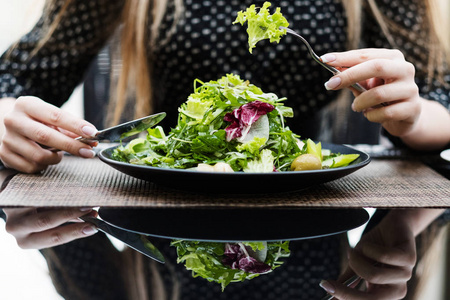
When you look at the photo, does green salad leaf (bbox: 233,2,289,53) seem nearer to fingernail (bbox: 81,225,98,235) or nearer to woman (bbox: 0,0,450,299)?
fingernail (bbox: 81,225,98,235)

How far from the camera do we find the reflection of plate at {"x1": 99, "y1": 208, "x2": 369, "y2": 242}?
783 millimetres

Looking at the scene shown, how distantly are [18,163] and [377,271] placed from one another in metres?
0.89

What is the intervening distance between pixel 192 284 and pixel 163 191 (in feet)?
1.58

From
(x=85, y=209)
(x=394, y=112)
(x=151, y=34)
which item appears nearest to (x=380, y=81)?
(x=394, y=112)

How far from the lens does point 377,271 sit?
642 millimetres

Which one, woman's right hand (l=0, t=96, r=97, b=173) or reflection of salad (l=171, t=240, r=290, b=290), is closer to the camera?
reflection of salad (l=171, t=240, r=290, b=290)

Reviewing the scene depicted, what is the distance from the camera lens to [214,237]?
0.77 m

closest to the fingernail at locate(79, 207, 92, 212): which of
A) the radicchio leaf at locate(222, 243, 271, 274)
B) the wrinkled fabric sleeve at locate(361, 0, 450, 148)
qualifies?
the radicchio leaf at locate(222, 243, 271, 274)

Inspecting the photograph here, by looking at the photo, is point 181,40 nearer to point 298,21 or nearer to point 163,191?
point 298,21

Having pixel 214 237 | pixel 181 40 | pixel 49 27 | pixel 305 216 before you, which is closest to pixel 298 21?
pixel 181 40

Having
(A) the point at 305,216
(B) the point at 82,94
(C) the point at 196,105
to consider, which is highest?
(C) the point at 196,105

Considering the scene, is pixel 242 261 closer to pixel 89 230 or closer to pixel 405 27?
pixel 89 230

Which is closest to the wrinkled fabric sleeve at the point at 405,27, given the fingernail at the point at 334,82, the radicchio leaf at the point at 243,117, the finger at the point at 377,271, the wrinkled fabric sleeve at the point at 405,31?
the wrinkled fabric sleeve at the point at 405,31

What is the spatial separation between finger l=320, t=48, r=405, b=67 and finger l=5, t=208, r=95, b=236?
614mm
